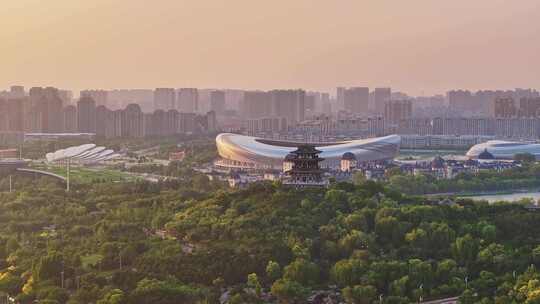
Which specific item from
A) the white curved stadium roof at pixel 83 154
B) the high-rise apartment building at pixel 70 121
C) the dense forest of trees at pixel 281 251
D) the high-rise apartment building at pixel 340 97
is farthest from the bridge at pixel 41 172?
the high-rise apartment building at pixel 340 97

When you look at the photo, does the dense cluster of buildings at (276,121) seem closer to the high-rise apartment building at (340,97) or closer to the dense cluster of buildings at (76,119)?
the dense cluster of buildings at (76,119)

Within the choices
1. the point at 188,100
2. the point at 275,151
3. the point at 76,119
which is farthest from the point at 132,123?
the point at 188,100

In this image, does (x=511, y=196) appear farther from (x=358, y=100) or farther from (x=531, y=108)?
(x=358, y=100)

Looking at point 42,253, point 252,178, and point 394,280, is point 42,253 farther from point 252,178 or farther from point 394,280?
point 252,178

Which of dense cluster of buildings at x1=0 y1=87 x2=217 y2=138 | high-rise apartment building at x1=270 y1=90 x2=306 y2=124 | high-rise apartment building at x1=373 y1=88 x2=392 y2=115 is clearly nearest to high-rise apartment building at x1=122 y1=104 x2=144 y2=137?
dense cluster of buildings at x1=0 y1=87 x2=217 y2=138

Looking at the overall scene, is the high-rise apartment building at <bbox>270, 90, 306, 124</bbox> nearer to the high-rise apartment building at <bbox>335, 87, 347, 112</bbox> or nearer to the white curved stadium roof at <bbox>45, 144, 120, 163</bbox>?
the high-rise apartment building at <bbox>335, 87, 347, 112</bbox>
